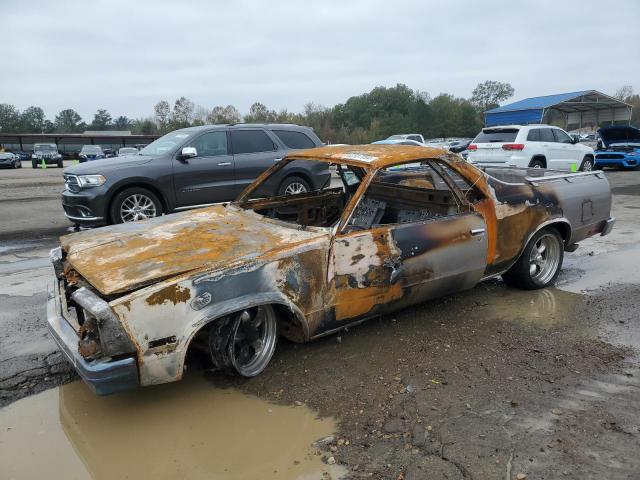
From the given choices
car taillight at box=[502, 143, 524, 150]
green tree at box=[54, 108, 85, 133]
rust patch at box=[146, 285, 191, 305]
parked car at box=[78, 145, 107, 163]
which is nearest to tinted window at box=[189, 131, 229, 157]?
rust patch at box=[146, 285, 191, 305]

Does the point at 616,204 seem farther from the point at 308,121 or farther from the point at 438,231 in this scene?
the point at 308,121

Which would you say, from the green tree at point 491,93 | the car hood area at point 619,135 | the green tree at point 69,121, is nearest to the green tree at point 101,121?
the green tree at point 69,121

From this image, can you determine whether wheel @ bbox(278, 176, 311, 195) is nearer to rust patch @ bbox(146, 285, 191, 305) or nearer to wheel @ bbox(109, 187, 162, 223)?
wheel @ bbox(109, 187, 162, 223)

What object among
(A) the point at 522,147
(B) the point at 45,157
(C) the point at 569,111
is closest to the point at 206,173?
(A) the point at 522,147

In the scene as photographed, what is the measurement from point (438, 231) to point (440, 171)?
615mm

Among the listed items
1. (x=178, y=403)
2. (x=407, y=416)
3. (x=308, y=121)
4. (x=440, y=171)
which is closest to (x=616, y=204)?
Answer: (x=440, y=171)

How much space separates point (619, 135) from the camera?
18906 millimetres

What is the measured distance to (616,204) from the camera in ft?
35.4

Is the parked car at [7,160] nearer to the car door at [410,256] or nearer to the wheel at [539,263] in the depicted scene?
the car door at [410,256]

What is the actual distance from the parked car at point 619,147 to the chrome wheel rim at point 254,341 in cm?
1917

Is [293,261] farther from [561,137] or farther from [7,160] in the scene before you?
[7,160]

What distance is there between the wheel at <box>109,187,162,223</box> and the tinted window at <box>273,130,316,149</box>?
8.39 ft

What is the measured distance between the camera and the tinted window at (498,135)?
13.5 metres

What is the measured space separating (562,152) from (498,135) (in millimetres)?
2211
